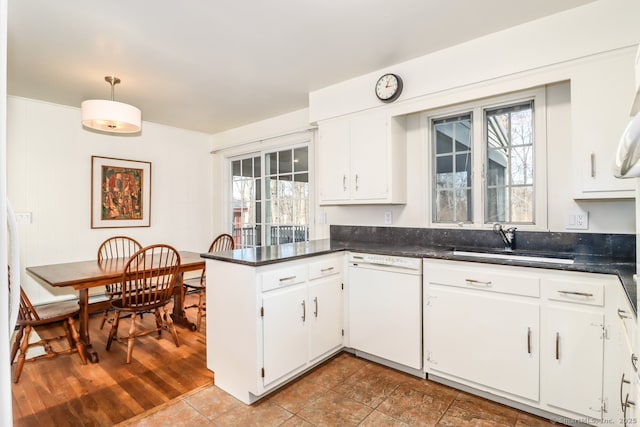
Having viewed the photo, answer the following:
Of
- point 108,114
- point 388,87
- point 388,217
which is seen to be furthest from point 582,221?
point 108,114

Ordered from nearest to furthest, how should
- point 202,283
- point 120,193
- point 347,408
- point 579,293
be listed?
1. point 579,293
2. point 347,408
3. point 202,283
4. point 120,193

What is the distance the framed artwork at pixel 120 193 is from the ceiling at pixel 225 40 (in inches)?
35.6

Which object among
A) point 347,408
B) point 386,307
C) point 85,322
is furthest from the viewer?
point 85,322

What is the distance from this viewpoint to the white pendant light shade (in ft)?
8.48

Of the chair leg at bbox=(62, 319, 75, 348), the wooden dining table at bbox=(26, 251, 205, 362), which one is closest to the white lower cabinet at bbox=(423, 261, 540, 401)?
the wooden dining table at bbox=(26, 251, 205, 362)

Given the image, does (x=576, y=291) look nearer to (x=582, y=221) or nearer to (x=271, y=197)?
(x=582, y=221)

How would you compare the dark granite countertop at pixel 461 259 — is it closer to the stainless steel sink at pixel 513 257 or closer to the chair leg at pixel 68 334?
the stainless steel sink at pixel 513 257

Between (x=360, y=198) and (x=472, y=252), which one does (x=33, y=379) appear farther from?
(x=472, y=252)

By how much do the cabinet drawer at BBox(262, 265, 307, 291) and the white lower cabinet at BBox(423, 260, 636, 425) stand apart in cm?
84

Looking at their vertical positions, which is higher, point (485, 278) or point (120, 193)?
point (120, 193)

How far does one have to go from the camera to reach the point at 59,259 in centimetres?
370

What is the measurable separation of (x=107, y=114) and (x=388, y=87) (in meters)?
2.24

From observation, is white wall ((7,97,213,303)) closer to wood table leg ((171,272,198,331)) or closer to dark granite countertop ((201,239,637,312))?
wood table leg ((171,272,198,331))

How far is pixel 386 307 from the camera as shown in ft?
7.99
